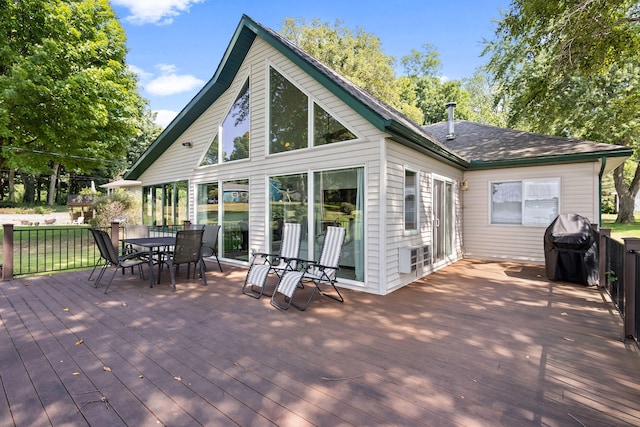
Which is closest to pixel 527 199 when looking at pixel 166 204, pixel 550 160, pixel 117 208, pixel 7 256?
pixel 550 160

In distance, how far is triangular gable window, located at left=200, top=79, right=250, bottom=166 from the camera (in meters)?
7.20

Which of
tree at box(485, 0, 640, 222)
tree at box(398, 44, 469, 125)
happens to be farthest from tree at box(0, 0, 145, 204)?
tree at box(398, 44, 469, 125)

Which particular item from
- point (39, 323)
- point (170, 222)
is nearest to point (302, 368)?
point (39, 323)

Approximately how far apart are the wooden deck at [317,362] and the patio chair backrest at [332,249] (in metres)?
0.54

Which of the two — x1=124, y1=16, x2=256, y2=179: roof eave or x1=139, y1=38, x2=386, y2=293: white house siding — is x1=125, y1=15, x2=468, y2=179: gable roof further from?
x1=139, y1=38, x2=386, y2=293: white house siding

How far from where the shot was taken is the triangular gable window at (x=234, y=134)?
7.20m

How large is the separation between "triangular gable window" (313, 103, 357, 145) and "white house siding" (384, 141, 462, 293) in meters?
0.83

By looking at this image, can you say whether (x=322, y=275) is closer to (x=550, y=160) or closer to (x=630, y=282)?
(x=630, y=282)

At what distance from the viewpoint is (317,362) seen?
9.02 feet

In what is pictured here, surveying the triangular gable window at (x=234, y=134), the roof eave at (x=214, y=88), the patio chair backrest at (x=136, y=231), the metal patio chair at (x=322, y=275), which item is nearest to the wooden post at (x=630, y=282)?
the metal patio chair at (x=322, y=275)

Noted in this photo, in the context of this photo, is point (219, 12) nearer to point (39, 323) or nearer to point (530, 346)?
point (39, 323)

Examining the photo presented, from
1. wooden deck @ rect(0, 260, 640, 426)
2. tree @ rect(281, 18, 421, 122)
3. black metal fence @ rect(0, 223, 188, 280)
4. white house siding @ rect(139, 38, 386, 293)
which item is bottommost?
wooden deck @ rect(0, 260, 640, 426)

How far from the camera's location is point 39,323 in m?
3.67

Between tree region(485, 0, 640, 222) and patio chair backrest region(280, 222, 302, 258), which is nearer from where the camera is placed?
patio chair backrest region(280, 222, 302, 258)
